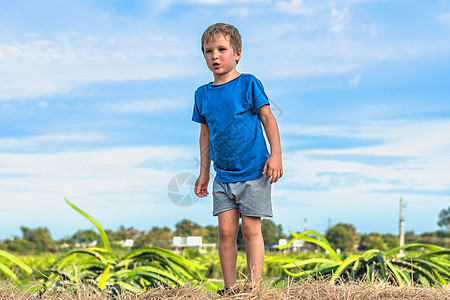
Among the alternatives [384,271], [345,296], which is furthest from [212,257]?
[345,296]

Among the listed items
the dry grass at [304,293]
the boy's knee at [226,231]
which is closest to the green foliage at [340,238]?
the boy's knee at [226,231]

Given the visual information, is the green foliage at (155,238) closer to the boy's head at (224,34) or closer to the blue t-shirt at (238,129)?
the blue t-shirt at (238,129)

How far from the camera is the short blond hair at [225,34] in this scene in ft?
9.20

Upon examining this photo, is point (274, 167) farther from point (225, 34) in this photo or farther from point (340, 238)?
point (340, 238)

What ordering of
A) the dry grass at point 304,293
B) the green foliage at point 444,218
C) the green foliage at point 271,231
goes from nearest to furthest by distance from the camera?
the dry grass at point 304,293 < the green foliage at point 271,231 < the green foliage at point 444,218

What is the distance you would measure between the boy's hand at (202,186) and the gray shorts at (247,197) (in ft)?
0.69

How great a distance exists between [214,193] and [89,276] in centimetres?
198

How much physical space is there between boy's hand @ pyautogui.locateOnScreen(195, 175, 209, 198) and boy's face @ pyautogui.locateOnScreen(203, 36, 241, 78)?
0.68 metres

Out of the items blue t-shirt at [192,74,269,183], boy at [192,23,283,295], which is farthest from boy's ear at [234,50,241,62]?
blue t-shirt at [192,74,269,183]

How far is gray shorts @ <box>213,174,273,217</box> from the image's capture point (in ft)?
9.05

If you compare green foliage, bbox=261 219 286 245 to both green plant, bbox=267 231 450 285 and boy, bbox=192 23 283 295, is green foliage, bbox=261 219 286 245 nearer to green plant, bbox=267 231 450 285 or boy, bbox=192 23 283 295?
green plant, bbox=267 231 450 285

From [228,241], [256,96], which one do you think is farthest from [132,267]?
[256,96]

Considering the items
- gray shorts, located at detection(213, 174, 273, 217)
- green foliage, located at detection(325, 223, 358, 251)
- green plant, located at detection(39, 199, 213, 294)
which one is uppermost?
A: gray shorts, located at detection(213, 174, 273, 217)

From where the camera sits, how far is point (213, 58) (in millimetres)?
2816
